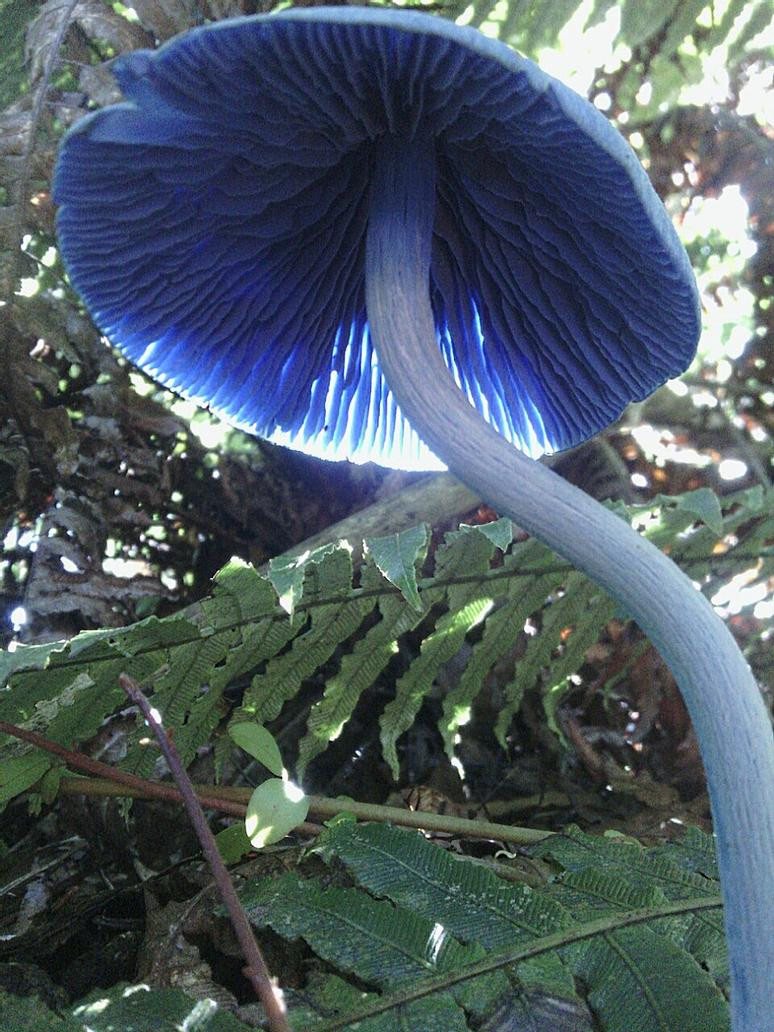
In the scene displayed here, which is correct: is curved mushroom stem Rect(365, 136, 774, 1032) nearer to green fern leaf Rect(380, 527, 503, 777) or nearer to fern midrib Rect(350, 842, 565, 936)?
fern midrib Rect(350, 842, 565, 936)

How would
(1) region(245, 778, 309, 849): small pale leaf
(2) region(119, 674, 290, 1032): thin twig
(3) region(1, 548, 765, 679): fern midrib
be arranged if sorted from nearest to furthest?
1. (2) region(119, 674, 290, 1032): thin twig
2. (1) region(245, 778, 309, 849): small pale leaf
3. (3) region(1, 548, 765, 679): fern midrib

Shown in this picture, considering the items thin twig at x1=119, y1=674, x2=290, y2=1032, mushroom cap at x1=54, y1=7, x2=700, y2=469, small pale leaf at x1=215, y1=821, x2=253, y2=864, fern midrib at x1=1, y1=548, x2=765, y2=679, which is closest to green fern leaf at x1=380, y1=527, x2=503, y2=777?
fern midrib at x1=1, y1=548, x2=765, y2=679

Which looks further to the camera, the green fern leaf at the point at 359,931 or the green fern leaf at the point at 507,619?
the green fern leaf at the point at 507,619

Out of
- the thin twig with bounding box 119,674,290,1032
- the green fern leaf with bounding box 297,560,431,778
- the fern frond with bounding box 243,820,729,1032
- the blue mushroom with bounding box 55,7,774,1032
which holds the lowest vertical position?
the fern frond with bounding box 243,820,729,1032

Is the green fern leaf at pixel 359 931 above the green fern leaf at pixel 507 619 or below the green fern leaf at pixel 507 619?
below

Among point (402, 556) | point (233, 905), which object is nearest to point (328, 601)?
point (402, 556)

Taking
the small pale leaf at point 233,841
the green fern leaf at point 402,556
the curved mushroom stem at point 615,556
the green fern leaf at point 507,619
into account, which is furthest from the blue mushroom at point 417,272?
the small pale leaf at point 233,841

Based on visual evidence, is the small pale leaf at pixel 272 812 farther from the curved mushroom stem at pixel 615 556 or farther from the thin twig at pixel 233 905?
the curved mushroom stem at pixel 615 556

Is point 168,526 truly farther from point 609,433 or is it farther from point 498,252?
point 609,433
